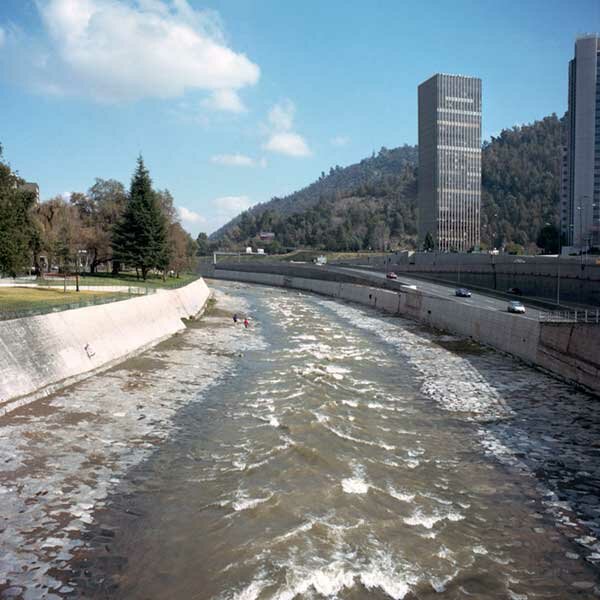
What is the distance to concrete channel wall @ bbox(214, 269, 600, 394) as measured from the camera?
1057 inches

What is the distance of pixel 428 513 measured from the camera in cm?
1370

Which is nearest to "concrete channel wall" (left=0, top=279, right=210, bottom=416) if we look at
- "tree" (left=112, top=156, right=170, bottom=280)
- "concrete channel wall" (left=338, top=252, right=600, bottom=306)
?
"tree" (left=112, top=156, right=170, bottom=280)

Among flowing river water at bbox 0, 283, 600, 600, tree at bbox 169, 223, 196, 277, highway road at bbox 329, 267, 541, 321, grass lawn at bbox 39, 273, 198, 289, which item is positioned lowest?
flowing river water at bbox 0, 283, 600, 600

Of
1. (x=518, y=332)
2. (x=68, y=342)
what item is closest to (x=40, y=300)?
(x=68, y=342)

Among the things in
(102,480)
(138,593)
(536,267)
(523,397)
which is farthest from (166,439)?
(536,267)

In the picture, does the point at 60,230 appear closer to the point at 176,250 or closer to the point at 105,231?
the point at 105,231

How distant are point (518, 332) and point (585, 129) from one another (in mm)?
138024

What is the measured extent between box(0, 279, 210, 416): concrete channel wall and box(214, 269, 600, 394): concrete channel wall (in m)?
22.7

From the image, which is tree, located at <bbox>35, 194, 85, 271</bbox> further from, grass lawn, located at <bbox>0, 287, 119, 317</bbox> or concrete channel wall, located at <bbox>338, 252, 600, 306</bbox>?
concrete channel wall, located at <bbox>338, 252, 600, 306</bbox>

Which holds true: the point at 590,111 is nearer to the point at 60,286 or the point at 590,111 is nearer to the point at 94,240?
the point at 94,240

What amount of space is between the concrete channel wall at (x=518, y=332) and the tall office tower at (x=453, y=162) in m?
101

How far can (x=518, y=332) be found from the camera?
35.2 metres

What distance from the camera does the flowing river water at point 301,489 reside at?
35.7 ft

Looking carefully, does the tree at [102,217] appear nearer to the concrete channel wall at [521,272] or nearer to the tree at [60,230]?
the tree at [60,230]
